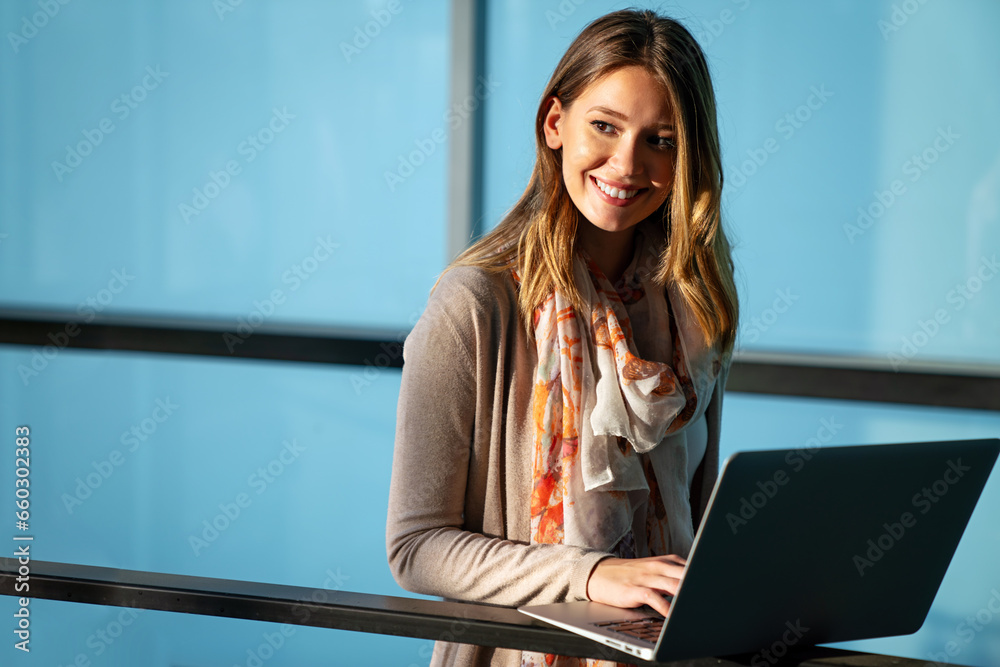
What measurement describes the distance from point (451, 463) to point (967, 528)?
2512mm

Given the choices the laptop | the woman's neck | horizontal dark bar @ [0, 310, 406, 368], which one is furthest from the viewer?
horizontal dark bar @ [0, 310, 406, 368]

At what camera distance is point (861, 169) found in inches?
112

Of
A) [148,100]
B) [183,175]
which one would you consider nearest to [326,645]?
[183,175]

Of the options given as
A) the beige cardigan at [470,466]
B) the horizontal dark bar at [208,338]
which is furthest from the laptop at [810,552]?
the horizontal dark bar at [208,338]

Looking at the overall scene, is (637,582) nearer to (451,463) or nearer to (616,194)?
(451,463)

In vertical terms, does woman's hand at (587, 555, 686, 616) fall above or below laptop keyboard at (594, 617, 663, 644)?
above

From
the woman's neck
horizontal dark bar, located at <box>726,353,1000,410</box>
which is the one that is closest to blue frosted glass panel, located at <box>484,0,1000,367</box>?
horizontal dark bar, located at <box>726,353,1000,410</box>

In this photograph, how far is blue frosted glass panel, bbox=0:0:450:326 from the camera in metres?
3.34

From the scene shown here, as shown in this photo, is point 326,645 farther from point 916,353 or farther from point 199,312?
point 916,353

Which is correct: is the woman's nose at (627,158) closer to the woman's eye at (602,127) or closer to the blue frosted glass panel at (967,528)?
the woman's eye at (602,127)

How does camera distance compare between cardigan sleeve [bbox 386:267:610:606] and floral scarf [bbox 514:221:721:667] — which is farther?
floral scarf [bbox 514:221:721:667]

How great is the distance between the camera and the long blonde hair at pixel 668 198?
3.85ft

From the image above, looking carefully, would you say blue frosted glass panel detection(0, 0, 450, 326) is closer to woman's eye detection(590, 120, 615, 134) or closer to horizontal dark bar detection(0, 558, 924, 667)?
woman's eye detection(590, 120, 615, 134)

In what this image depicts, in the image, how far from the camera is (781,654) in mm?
845
